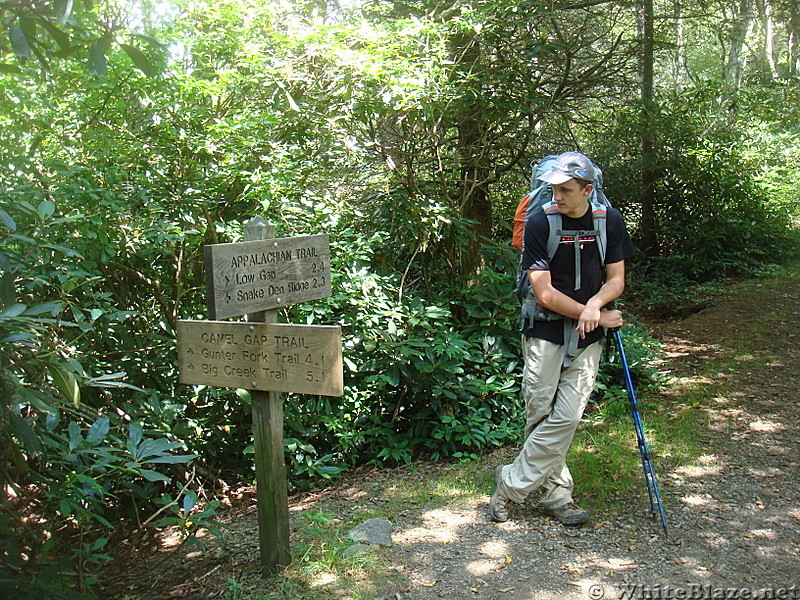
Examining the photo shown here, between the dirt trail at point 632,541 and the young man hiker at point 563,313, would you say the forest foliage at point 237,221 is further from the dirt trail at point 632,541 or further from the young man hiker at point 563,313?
the young man hiker at point 563,313

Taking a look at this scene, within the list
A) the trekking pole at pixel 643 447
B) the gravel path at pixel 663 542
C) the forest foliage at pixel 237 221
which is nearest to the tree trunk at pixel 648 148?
the forest foliage at pixel 237 221

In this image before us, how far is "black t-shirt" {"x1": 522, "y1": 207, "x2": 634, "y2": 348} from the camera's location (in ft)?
13.3

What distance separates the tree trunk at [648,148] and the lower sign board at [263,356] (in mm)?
7273

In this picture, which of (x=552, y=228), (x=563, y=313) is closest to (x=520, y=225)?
(x=552, y=228)

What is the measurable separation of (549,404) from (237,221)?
2.66 metres

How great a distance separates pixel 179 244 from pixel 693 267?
9.03 metres

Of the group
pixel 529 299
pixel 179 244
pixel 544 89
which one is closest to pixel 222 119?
pixel 179 244

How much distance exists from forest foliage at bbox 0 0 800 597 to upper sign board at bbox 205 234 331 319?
2.00ft

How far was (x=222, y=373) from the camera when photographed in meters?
3.53

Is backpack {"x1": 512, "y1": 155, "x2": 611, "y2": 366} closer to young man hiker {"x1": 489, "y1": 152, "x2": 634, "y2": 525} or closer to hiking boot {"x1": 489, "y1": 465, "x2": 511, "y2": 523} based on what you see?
young man hiker {"x1": 489, "y1": 152, "x2": 634, "y2": 525}

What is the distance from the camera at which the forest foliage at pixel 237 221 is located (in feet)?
10.6

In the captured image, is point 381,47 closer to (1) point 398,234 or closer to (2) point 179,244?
(1) point 398,234

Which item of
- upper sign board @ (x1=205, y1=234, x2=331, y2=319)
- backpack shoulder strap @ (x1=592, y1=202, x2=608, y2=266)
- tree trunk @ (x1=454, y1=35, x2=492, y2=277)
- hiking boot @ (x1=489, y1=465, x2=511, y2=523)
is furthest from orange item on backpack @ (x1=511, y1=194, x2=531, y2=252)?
tree trunk @ (x1=454, y1=35, x2=492, y2=277)

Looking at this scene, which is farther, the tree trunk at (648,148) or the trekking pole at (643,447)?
the tree trunk at (648,148)
